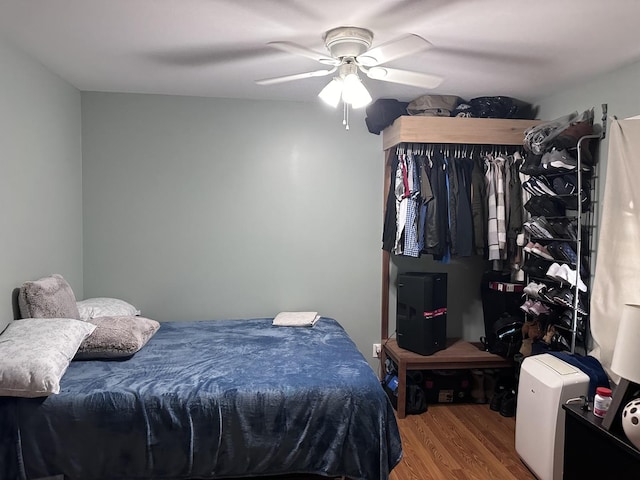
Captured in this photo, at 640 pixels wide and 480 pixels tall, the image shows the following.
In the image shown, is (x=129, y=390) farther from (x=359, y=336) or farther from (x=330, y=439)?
(x=359, y=336)

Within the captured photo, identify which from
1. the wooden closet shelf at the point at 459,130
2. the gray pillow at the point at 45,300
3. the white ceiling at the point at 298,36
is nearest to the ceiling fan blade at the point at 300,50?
the white ceiling at the point at 298,36

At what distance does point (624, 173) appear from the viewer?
106 inches

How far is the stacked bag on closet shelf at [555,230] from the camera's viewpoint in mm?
3000

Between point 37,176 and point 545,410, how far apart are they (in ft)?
11.0

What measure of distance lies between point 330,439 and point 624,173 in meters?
2.23

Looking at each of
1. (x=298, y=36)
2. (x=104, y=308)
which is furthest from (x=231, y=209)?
(x=298, y=36)

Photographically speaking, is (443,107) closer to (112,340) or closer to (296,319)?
(296,319)

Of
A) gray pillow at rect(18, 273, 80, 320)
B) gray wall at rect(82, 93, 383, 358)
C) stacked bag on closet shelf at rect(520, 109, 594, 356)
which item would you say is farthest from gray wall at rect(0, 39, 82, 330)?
stacked bag on closet shelf at rect(520, 109, 594, 356)

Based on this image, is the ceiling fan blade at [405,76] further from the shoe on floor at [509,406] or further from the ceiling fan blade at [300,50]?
the shoe on floor at [509,406]

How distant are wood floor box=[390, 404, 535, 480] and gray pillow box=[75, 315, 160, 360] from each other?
1697 millimetres

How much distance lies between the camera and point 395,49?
2176 millimetres

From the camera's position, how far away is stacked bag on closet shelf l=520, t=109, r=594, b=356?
3.00 meters

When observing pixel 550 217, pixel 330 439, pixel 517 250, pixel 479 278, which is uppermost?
pixel 550 217

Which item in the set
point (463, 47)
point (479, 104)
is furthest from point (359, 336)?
point (463, 47)
